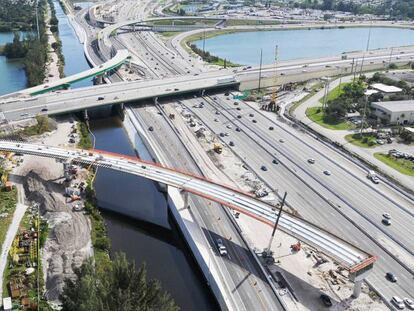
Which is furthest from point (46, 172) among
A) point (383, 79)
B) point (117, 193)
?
point (383, 79)

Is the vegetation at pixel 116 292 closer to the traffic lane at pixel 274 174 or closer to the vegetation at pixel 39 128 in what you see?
the traffic lane at pixel 274 174

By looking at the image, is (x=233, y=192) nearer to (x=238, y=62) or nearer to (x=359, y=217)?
(x=359, y=217)

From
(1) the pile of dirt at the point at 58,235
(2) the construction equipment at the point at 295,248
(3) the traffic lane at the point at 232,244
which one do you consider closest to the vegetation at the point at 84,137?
(1) the pile of dirt at the point at 58,235

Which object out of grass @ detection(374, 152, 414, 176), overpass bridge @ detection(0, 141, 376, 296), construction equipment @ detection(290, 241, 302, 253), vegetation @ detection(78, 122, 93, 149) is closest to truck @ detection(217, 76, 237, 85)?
vegetation @ detection(78, 122, 93, 149)

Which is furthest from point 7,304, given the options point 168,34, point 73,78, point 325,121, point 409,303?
point 168,34

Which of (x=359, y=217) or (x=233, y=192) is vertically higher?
(x=233, y=192)

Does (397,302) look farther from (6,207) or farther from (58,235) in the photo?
(6,207)

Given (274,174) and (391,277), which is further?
(274,174)
